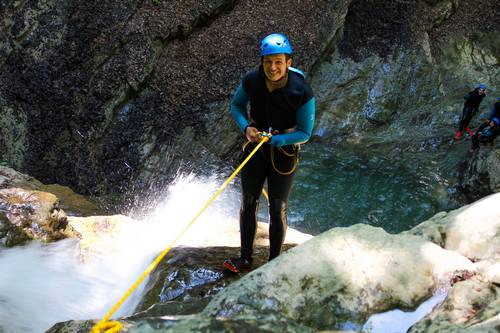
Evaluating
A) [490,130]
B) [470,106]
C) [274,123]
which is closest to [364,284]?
[274,123]

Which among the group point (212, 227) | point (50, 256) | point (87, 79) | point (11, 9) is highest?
point (11, 9)

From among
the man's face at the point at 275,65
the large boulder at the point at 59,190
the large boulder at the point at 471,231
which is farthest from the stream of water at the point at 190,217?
the large boulder at the point at 471,231

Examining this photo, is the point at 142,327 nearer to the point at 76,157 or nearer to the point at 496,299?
the point at 496,299

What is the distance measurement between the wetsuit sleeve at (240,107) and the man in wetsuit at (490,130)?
8.14 m

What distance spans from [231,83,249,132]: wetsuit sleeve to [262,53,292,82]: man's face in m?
0.39

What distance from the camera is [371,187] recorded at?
31.7ft

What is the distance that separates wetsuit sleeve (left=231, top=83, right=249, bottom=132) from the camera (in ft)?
11.0

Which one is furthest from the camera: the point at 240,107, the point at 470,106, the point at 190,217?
the point at 470,106

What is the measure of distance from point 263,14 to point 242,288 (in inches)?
371

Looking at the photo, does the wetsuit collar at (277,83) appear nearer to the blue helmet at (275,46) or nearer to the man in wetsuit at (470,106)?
the blue helmet at (275,46)

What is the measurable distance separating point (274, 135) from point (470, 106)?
9.25m

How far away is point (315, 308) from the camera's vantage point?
237 centimetres

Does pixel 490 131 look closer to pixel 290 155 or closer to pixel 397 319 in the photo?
pixel 290 155

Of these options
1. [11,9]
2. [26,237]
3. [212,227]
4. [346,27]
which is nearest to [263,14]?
[346,27]
